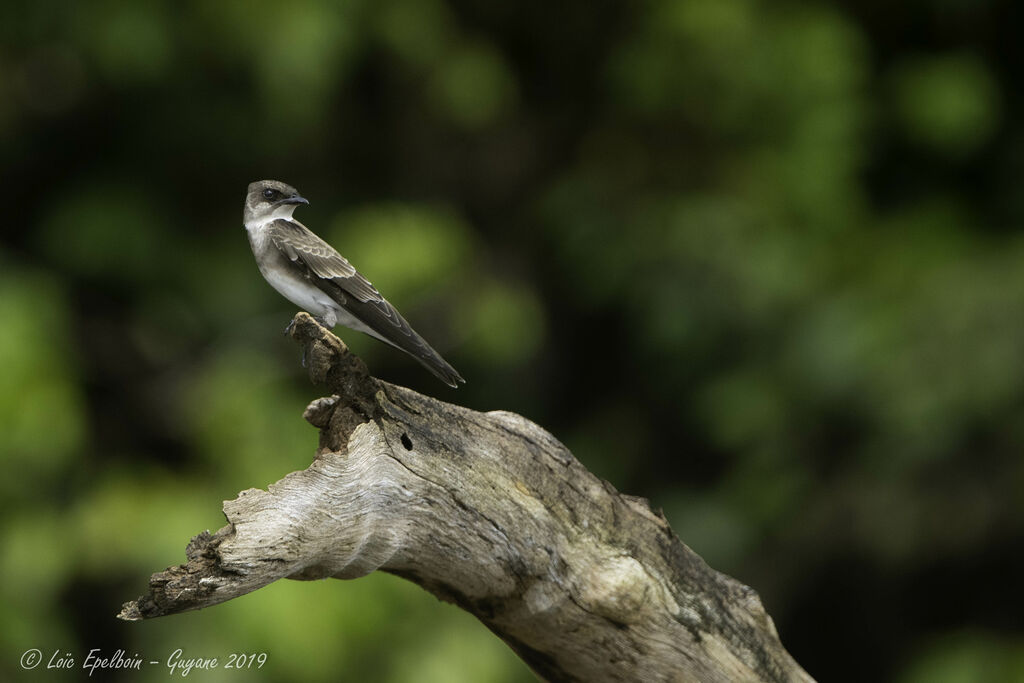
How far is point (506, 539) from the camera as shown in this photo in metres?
3.83

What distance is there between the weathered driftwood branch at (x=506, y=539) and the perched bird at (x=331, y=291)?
0.42 metres

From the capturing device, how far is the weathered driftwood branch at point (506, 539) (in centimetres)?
356

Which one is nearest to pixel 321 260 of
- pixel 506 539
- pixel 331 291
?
pixel 331 291

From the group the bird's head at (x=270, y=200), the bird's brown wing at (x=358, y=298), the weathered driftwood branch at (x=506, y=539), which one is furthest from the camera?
the bird's head at (x=270, y=200)

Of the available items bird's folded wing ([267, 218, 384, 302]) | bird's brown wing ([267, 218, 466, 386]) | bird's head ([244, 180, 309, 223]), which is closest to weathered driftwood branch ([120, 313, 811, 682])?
bird's brown wing ([267, 218, 466, 386])

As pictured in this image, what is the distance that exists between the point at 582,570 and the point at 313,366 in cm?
112

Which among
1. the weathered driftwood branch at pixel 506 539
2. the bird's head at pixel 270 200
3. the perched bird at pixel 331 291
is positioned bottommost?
the weathered driftwood branch at pixel 506 539

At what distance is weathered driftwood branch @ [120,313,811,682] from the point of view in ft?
11.7

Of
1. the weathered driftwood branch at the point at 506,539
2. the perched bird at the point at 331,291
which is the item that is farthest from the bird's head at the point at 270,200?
the weathered driftwood branch at the point at 506,539

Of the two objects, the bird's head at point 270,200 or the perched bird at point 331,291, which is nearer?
the perched bird at point 331,291

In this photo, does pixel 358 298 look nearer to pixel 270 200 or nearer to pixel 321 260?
pixel 321 260

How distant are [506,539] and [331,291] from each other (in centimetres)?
113

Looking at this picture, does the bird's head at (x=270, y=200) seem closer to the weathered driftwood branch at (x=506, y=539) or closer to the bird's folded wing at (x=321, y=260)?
the bird's folded wing at (x=321, y=260)

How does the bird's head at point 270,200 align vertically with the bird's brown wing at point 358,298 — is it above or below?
above
